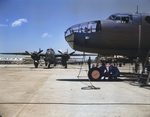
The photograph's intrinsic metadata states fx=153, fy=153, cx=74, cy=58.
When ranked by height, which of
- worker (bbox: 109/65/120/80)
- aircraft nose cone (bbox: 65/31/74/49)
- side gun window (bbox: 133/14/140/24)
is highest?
side gun window (bbox: 133/14/140/24)

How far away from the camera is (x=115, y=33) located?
31.4 feet

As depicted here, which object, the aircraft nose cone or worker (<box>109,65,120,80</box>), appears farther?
worker (<box>109,65,120,80</box>)

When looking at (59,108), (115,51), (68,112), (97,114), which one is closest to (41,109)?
(59,108)

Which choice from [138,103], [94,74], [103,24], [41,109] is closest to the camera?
[41,109]

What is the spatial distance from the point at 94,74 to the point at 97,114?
6.26 metres

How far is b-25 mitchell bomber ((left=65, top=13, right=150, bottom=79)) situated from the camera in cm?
953

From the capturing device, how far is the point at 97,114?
3.97 m

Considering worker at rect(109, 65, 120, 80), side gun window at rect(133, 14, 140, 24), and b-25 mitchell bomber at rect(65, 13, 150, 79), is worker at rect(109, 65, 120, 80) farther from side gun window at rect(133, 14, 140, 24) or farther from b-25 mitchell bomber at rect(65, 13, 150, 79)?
side gun window at rect(133, 14, 140, 24)

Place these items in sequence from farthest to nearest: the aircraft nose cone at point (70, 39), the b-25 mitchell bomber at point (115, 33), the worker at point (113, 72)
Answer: the worker at point (113, 72) → the aircraft nose cone at point (70, 39) → the b-25 mitchell bomber at point (115, 33)

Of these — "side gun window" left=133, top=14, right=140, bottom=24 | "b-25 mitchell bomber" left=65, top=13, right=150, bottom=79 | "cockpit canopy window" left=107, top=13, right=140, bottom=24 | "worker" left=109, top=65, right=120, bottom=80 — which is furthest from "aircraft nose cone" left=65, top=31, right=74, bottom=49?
"side gun window" left=133, top=14, right=140, bottom=24

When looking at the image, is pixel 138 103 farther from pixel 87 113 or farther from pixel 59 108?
pixel 59 108

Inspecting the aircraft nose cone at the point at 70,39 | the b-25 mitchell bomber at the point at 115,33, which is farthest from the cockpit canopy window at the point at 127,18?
the aircraft nose cone at the point at 70,39

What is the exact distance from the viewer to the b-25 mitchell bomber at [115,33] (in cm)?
953

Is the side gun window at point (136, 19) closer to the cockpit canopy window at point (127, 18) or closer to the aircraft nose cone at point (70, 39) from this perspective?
the cockpit canopy window at point (127, 18)
